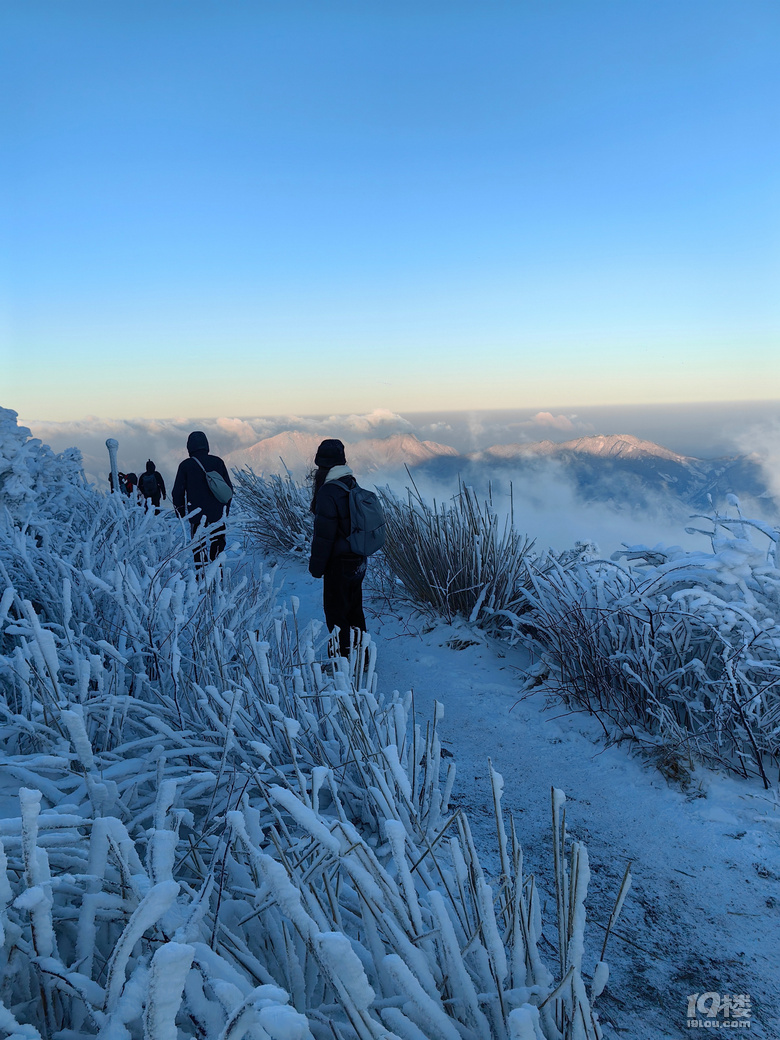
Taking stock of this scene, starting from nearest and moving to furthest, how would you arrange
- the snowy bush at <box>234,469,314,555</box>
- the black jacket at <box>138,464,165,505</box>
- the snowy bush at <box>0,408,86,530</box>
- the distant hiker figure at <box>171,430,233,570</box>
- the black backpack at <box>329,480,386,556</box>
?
the black backpack at <box>329,480,386,556</box> → the snowy bush at <box>0,408,86,530</box> → the distant hiker figure at <box>171,430,233,570</box> → the snowy bush at <box>234,469,314,555</box> → the black jacket at <box>138,464,165,505</box>

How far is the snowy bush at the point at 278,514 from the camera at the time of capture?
8.15 meters

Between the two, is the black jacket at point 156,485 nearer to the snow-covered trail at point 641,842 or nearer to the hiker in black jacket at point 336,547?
the hiker in black jacket at point 336,547

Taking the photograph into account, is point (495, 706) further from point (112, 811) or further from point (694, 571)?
point (112, 811)

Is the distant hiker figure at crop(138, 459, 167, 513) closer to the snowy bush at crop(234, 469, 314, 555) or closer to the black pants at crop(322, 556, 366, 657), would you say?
the snowy bush at crop(234, 469, 314, 555)

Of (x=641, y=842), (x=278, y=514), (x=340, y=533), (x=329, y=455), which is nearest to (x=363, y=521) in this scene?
(x=340, y=533)

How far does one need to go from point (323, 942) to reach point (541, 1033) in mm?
502

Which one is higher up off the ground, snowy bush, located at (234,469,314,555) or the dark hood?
the dark hood

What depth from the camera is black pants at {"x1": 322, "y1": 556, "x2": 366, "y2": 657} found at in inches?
152

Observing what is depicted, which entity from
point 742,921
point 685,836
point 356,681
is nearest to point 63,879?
point 356,681

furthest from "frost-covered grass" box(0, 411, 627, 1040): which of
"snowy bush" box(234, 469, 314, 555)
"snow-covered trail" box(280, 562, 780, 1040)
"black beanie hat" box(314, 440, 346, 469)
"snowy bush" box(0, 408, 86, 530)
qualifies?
"snowy bush" box(234, 469, 314, 555)

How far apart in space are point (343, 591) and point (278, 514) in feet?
16.1

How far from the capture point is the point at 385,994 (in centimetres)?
112

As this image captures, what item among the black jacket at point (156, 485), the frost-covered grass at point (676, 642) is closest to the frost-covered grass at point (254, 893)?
the frost-covered grass at point (676, 642)

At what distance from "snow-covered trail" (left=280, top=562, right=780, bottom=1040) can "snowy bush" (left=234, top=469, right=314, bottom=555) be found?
4589 millimetres
